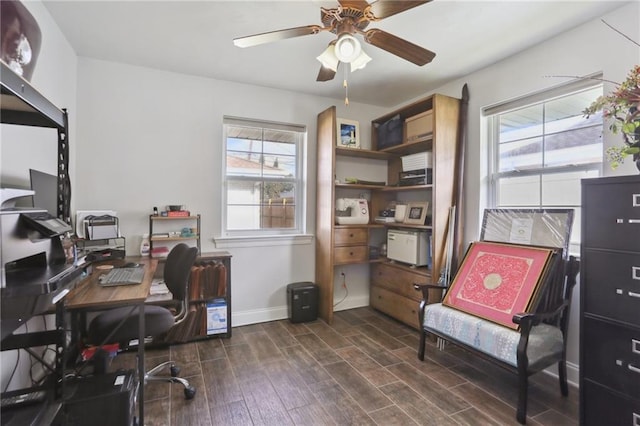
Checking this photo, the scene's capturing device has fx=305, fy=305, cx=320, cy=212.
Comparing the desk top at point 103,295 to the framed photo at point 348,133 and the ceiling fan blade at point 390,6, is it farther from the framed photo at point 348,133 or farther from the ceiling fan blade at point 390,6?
the framed photo at point 348,133

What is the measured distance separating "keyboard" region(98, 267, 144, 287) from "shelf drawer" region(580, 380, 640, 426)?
8.50ft

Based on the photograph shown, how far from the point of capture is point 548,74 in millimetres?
2344

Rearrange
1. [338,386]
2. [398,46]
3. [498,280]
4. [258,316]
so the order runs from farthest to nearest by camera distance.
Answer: [258,316], [498,280], [338,386], [398,46]

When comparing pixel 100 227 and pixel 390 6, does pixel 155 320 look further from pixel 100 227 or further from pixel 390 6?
pixel 390 6

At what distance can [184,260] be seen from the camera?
2088 mm

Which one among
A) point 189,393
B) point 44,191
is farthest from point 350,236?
point 44,191

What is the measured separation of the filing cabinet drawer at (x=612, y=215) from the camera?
4.93ft

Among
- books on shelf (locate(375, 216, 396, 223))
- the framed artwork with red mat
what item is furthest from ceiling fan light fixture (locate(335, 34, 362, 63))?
books on shelf (locate(375, 216, 396, 223))

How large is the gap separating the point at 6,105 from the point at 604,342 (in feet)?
9.65

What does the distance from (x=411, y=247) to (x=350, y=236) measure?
66 centimetres

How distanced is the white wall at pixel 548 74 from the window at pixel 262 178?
5.86 feet

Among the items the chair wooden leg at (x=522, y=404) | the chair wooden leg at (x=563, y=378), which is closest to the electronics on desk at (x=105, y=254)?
the chair wooden leg at (x=522, y=404)

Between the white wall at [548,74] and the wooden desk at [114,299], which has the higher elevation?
the white wall at [548,74]

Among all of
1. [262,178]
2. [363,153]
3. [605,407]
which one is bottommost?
[605,407]
